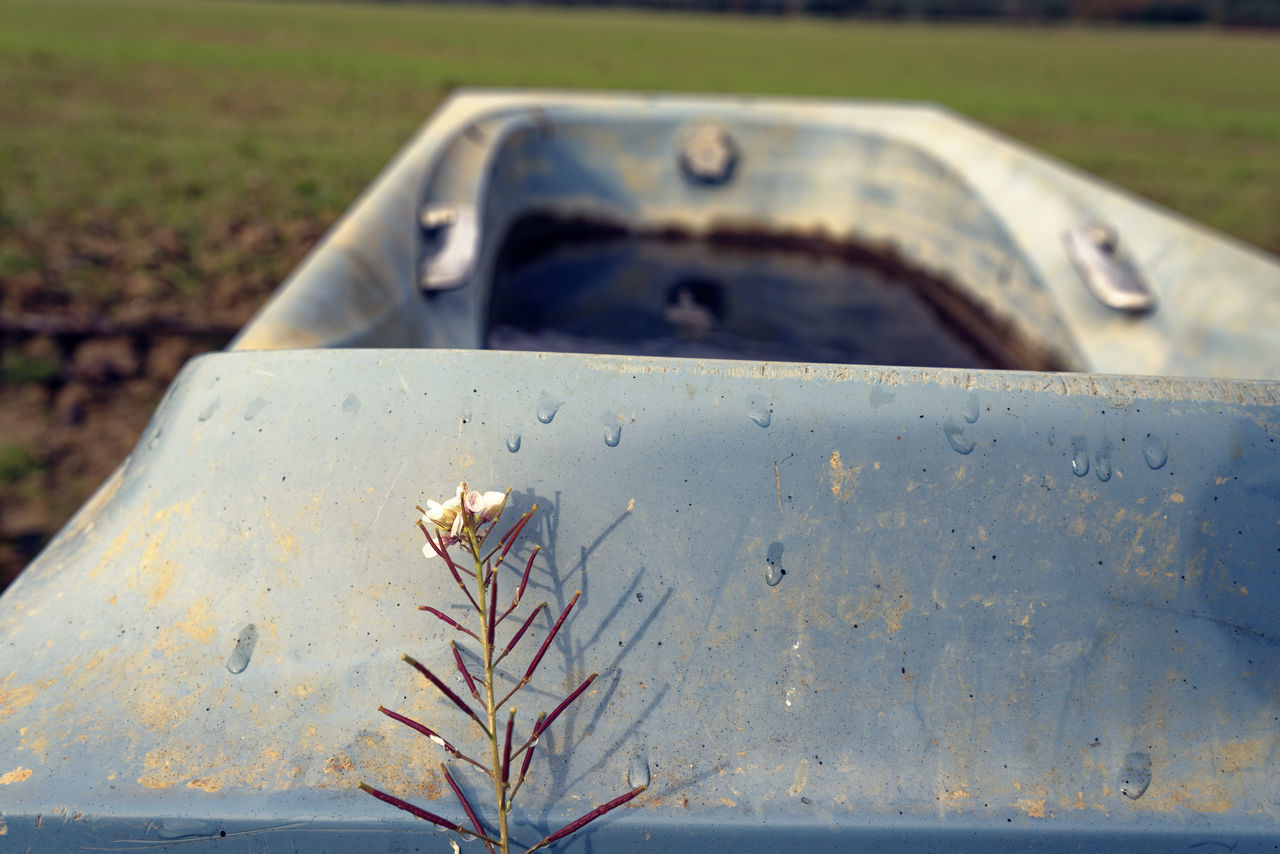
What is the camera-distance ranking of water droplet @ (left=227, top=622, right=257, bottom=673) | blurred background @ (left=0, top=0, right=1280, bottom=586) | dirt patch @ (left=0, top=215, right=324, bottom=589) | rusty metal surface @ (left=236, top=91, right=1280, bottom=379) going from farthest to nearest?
blurred background @ (left=0, top=0, right=1280, bottom=586) < dirt patch @ (left=0, top=215, right=324, bottom=589) < rusty metal surface @ (left=236, top=91, right=1280, bottom=379) < water droplet @ (left=227, top=622, right=257, bottom=673)

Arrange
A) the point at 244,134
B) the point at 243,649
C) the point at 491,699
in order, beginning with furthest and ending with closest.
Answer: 1. the point at 244,134
2. the point at 243,649
3. the point at 491,699

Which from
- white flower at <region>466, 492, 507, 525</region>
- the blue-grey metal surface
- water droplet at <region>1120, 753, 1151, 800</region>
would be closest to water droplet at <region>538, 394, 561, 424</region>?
the blue-grey metal surface

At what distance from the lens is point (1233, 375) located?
1.62 metres

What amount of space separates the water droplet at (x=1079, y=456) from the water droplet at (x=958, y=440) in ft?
0.38

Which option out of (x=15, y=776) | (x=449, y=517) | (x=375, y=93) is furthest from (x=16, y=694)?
(x=375, y=93)

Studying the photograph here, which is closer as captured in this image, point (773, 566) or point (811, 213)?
point (773, 566)

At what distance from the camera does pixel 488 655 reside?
2.34 ft

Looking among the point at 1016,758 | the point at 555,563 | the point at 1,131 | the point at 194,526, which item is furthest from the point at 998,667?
the point at 1,131

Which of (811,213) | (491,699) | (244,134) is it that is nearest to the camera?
(491,699)

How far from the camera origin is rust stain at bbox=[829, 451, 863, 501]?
828 millimetres

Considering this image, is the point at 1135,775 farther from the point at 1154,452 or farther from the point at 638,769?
the point at 638,769

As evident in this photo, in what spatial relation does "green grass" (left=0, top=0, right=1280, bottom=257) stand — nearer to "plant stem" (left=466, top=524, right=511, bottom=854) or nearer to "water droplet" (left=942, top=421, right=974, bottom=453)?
"plant stem" (left=466, top=524, right=511, bottom=854)

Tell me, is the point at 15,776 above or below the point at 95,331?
below

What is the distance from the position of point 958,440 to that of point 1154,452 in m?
0.22
